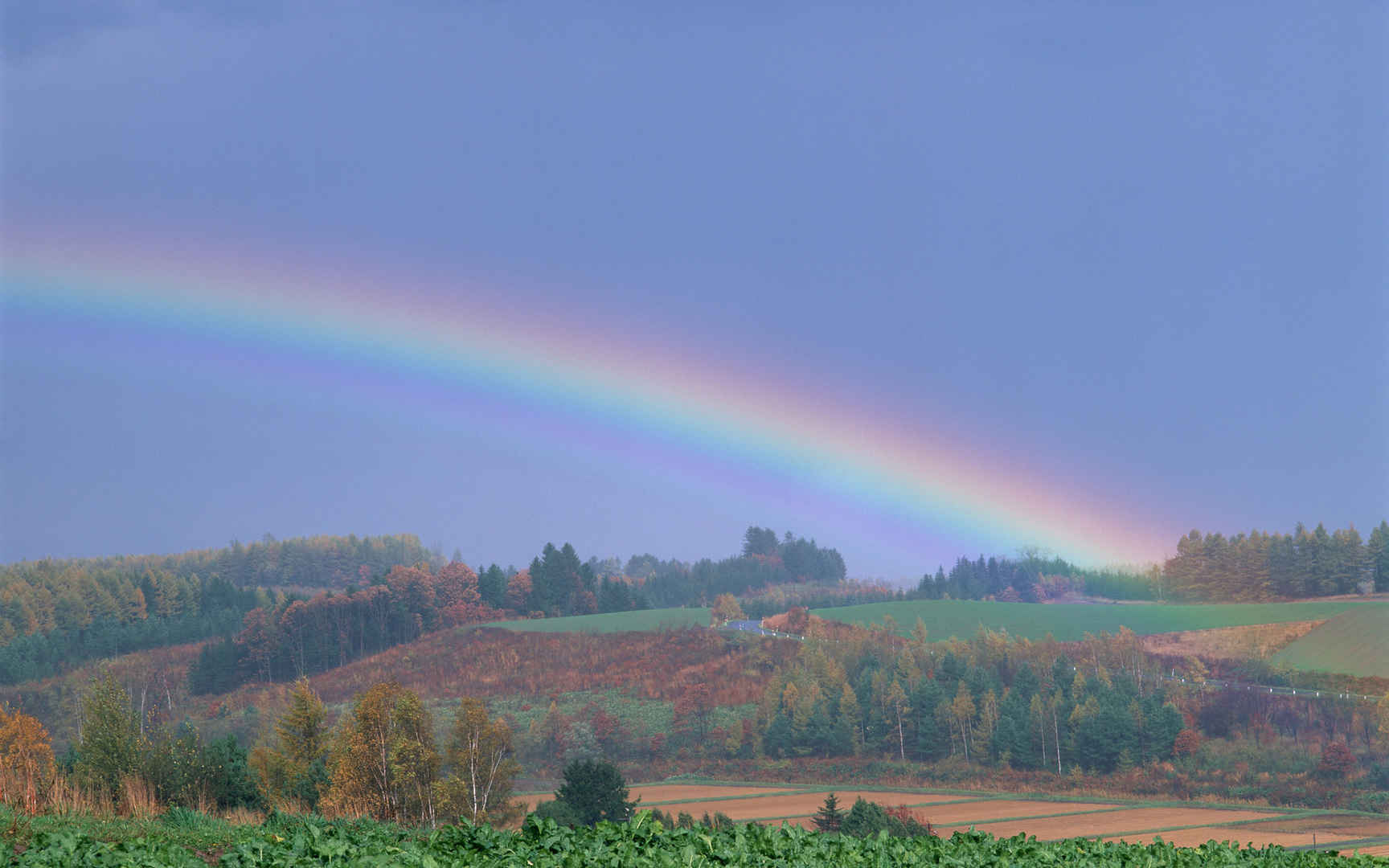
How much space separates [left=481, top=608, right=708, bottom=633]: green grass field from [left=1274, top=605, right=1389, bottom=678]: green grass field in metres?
47.8

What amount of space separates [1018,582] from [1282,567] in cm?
2738

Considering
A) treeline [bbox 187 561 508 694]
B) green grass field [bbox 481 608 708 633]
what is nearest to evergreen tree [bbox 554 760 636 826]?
green grass field [bbox 481 608 708 633]

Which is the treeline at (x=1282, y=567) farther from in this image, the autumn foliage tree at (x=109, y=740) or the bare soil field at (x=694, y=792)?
the autumn foliage tree at (x=109, y=740)

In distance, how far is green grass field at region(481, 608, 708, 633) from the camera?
326 feet

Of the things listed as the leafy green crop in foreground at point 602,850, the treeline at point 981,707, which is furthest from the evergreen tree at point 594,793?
the leafy green crop in foreground at point 602,850

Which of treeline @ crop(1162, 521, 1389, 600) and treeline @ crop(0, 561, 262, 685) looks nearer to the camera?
treeline @ crop(1162, 521, 1389, 600)

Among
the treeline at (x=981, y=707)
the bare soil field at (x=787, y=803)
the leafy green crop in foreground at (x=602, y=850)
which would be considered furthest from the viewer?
the treeline at (x=981, y=707)

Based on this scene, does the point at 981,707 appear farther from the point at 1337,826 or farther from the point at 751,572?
the point at 751,572

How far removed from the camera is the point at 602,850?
812 centimetres

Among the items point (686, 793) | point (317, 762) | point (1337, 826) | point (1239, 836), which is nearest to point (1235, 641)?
point (1337, 826)

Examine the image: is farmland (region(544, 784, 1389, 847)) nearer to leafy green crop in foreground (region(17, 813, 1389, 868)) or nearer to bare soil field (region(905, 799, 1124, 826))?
bare soil field (region(905, 799, 1124, 826))

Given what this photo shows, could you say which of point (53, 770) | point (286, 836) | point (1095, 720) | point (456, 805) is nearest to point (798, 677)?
point (1095, 720)

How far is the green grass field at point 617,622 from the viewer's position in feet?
326

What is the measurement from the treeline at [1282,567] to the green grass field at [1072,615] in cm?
224
